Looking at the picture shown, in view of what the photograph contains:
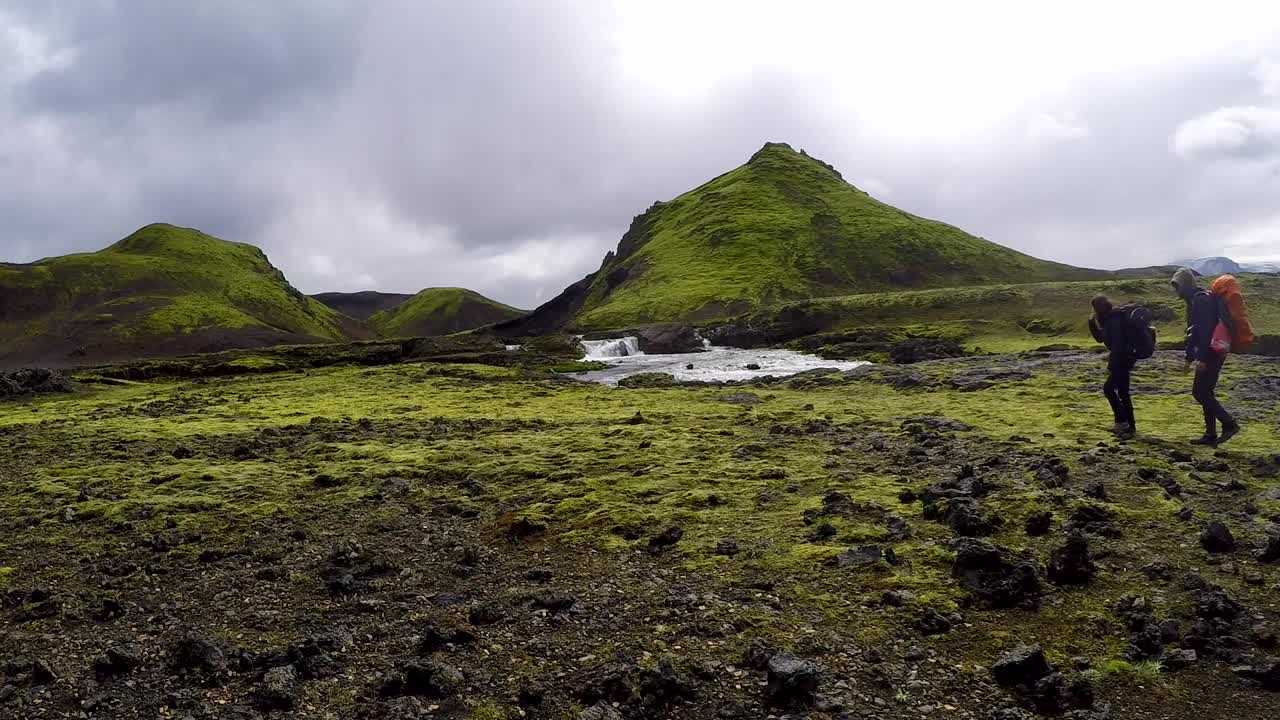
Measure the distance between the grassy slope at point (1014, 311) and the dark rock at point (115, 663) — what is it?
69.6 m

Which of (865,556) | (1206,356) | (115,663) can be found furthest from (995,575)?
(115,663)

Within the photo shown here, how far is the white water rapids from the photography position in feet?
206

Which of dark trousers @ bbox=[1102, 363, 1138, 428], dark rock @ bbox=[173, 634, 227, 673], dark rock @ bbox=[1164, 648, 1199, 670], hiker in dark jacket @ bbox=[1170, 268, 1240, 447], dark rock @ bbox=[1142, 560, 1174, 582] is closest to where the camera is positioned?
dark rock @ bbox=[1164, 648, 1199, 670]

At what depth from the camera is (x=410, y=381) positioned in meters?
56.2

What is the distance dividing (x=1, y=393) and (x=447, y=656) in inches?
2407

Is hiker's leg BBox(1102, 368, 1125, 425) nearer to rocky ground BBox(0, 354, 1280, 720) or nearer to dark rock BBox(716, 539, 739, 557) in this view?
rocky ground BBox(0, 354, 1280, 720)

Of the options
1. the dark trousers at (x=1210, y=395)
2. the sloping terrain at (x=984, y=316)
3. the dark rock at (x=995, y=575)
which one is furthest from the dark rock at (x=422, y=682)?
the sloping terrain at (x=984, y=316)

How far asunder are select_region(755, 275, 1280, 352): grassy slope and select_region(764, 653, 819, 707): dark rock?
66113 mm

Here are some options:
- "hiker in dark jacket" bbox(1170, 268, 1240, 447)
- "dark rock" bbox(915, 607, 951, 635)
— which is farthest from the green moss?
"hiker in dark jacket" bbox(1170, 268, 1240, 447)

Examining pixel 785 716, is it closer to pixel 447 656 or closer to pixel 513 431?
pixel 447 656

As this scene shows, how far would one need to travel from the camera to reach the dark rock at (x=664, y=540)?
40.2 ft

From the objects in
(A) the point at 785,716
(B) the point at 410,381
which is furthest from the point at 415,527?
(B) the point at 410,381

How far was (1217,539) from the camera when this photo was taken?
10.2 metres

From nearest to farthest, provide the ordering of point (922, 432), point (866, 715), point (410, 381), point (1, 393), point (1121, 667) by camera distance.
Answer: point (866, 715) < point (1121, 667) < point (922, 432) < point (1, 393) < point (410, 381)
